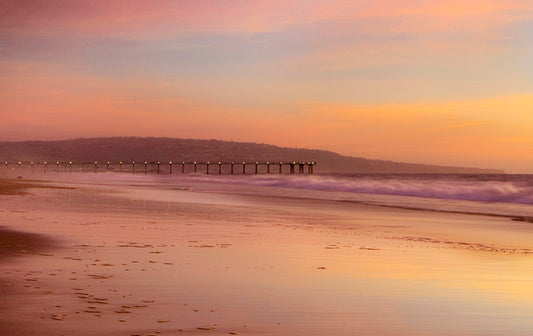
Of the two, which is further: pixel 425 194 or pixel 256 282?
pixel 425 194

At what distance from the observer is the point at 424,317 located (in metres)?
7.89

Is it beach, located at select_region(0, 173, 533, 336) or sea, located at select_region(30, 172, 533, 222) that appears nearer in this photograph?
beach, located at select_region(0, 173, 533, 336)

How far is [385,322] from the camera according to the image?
7.56 metres

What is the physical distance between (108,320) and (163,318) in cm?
57

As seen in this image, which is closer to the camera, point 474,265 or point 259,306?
point 259,306

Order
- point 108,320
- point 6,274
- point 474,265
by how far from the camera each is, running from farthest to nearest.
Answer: point 474,265 < point 6,274 < point 108,320

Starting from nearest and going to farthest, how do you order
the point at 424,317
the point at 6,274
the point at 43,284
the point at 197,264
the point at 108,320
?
the point at 108,320, the point at 424,317, the point at 43,284, the point at 6,274, the point at 197,264

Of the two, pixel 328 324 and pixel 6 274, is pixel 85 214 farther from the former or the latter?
pixel 328 324

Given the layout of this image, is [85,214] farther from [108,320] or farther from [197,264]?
[108,320]

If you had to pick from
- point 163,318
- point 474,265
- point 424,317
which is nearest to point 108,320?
point 163,318

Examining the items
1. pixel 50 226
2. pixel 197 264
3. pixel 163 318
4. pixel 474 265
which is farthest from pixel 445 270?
pixel 50 226

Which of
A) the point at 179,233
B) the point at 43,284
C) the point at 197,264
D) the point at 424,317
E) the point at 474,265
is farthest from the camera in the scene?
the point at 179,233

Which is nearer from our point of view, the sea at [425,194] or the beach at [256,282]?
the beach at [256,282]

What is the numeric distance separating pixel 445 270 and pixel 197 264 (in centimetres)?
417
